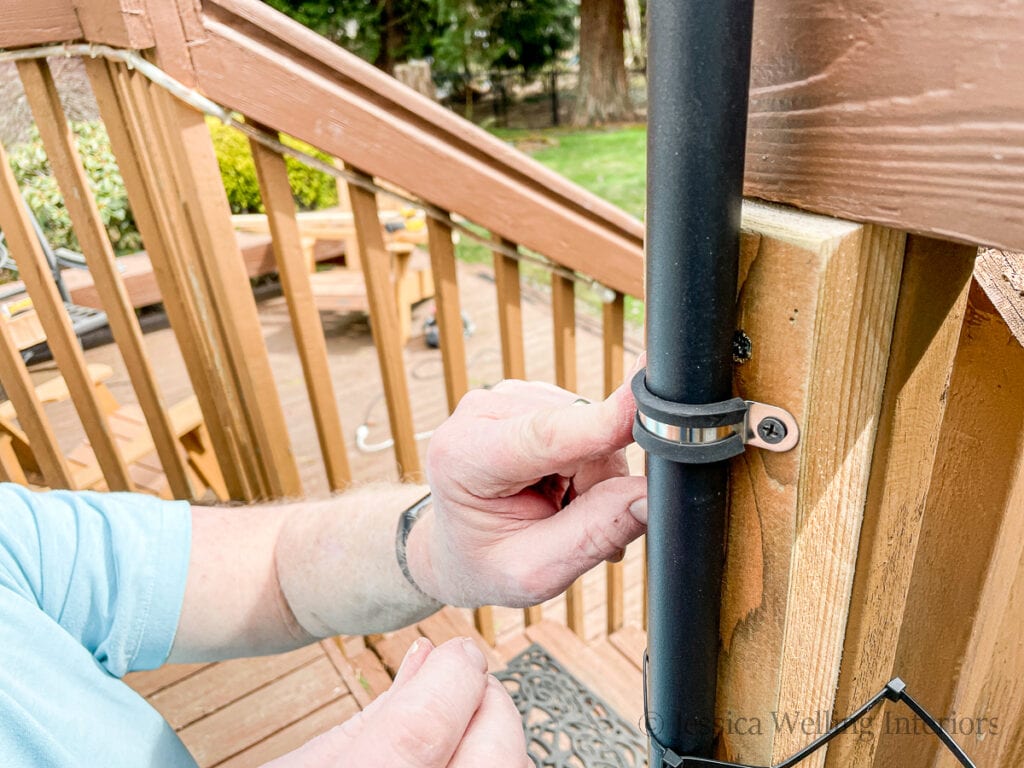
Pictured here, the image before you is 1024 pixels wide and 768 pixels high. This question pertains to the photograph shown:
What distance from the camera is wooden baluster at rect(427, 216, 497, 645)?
65.2 inches

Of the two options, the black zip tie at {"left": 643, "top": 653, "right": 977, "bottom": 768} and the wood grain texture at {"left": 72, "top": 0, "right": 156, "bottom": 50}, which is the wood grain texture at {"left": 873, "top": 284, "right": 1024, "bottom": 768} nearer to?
the black zip tie at {"left": 643, "top": 653, "right": 977, "bottom": 768}

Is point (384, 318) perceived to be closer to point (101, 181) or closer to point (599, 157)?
point (101, 181)

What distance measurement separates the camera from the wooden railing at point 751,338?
52cm

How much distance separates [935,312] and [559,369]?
1.42 m

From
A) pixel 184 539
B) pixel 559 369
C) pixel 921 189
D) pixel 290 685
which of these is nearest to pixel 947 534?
pixel 921 189

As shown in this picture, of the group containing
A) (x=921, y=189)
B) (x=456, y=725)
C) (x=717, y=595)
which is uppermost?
(x=921, y=189)

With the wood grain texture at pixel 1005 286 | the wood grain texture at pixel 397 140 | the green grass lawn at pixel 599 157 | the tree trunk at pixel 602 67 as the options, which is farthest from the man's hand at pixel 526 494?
the tree trunk at pixel 602 67

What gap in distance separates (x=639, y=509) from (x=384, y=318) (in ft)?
3.40

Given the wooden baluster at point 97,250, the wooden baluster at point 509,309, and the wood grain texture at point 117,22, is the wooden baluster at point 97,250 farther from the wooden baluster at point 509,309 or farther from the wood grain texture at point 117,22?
the wooden baluster at point 509,309

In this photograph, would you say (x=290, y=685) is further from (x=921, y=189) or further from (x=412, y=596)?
(x=921, y=189)

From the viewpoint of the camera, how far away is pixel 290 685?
1769 mm

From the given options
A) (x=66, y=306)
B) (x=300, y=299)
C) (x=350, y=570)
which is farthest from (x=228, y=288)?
(x=66, y=306)

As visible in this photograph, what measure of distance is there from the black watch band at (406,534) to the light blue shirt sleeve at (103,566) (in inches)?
14.2

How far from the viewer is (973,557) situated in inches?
30.8
